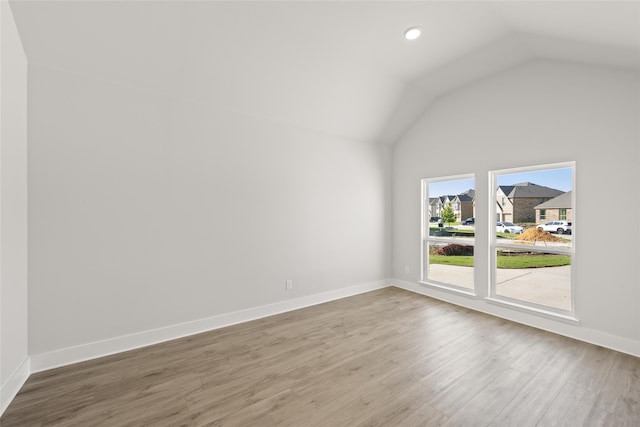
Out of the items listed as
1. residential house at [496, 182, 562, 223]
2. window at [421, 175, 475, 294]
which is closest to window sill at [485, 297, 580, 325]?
window at [421, 175, 475, 294]

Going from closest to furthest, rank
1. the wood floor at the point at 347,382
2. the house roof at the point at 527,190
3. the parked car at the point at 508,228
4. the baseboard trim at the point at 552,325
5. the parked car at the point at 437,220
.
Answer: the wood floor at the point at 347,382
the baseboard trim at the point at 552,325
the house roof at the point at 527,190
the parked car at the point at 508,228
the parked car at the point at 437,220

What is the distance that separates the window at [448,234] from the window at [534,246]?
379 millimetres

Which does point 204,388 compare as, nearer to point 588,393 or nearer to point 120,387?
point 120,387

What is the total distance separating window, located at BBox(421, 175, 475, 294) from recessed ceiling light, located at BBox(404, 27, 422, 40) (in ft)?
7.15

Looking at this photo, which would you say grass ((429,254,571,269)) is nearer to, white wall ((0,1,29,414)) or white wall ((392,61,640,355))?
white wall ((392,61,640,355))

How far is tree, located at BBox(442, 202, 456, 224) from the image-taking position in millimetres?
4279

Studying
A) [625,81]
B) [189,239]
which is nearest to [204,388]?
[189,239]

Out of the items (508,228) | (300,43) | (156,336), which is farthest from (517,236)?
(156,336)

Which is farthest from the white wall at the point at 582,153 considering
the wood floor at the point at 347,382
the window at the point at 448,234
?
the wood floor at the point at 347,382

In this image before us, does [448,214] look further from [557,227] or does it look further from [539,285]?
[539,285]

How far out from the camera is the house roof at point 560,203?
10.0ft

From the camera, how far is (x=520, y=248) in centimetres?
339

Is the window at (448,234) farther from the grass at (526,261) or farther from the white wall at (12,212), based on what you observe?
the white wall at (12,212)

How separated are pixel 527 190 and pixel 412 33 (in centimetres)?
253
